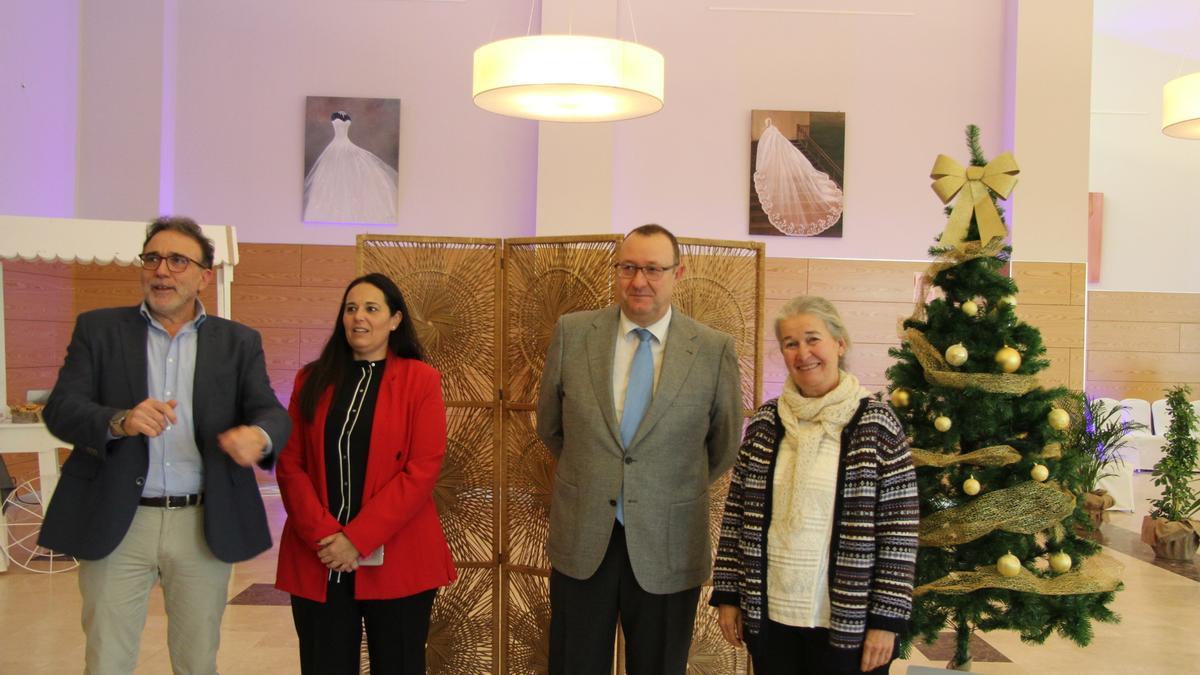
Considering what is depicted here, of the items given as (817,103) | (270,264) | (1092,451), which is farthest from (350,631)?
(817,103)

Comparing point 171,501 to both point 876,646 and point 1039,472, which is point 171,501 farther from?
point 1039,472

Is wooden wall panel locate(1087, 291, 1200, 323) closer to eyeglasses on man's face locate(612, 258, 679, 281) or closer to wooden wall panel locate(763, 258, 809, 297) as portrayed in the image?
wooden wall panel locate(763, 258, 809, 297)

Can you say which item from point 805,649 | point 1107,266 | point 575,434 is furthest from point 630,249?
point 1107,266

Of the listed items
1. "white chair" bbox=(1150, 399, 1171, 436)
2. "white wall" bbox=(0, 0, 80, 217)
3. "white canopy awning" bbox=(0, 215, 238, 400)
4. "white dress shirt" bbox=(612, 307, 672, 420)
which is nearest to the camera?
"white dress shirt" bbox=(612, 307, 672, 420)

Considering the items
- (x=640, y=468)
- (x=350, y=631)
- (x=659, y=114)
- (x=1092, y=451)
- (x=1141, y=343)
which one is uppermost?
(x=659, y=114)

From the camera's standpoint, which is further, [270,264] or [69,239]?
[270,264]

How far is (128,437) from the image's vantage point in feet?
8.41

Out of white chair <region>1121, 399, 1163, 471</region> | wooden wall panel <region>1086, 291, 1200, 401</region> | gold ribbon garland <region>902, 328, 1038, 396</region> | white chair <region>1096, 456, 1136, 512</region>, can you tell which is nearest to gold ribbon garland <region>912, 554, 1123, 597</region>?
gold ribbon garland <region>902, 328, 1038, 396</region>

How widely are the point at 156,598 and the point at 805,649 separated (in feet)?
14.1

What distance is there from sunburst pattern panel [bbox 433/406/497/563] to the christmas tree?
5.49 ft

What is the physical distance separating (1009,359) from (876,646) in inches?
41.8

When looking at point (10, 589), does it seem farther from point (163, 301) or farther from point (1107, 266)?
point (1107, 266)

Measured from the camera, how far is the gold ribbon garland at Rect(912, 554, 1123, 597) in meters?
2.96

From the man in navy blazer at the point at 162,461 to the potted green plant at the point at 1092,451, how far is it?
240 cm
